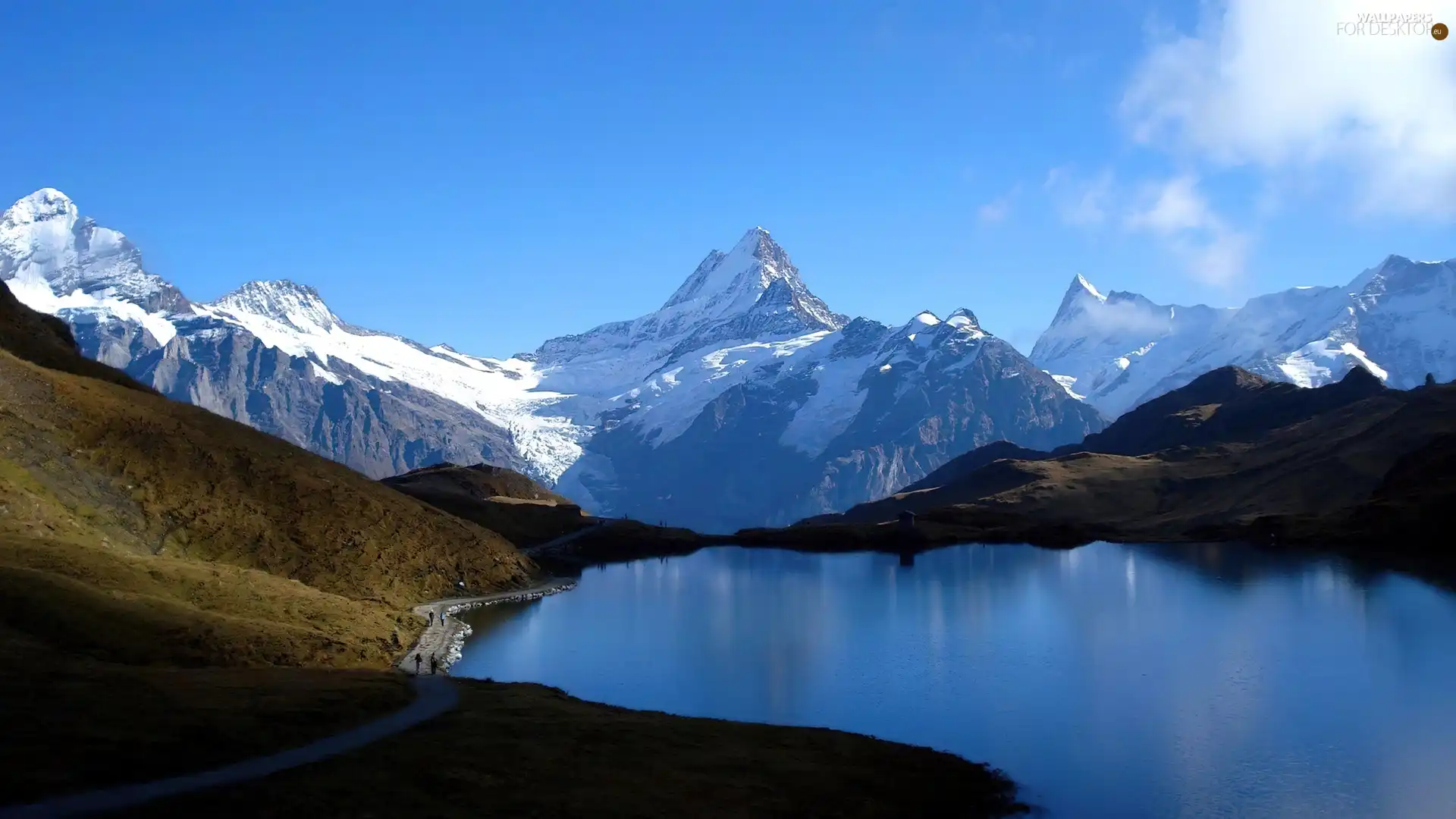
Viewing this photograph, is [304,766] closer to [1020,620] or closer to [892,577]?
[1020,620]

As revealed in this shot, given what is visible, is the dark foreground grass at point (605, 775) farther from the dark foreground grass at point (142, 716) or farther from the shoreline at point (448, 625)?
the shoreline at point (448, 625)

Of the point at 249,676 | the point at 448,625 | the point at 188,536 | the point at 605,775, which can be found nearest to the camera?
the point at 605,775

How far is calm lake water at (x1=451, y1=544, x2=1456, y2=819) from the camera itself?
70.3m

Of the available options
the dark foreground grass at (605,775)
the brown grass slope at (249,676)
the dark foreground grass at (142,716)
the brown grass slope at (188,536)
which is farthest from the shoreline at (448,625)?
the dark foreground grass at (605,775)

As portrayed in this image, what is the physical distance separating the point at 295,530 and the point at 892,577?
99618 millimetres

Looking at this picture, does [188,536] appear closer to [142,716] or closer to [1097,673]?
[142,716]

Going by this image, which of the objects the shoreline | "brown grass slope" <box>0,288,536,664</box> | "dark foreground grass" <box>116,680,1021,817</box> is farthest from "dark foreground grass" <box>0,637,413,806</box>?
the shoreline

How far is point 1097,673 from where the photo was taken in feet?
331

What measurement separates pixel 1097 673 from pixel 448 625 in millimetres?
69881

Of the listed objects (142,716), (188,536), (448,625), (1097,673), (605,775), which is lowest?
(605,775)

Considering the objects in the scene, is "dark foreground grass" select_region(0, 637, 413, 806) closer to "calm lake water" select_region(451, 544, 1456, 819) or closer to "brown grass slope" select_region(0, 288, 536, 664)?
"brown grass slope" select_region(0, 288, 536, 664)

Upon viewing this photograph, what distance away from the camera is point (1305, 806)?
6444 cm

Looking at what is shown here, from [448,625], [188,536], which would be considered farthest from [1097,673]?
[188,536]

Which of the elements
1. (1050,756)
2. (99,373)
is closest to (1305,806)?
(1050,756)
